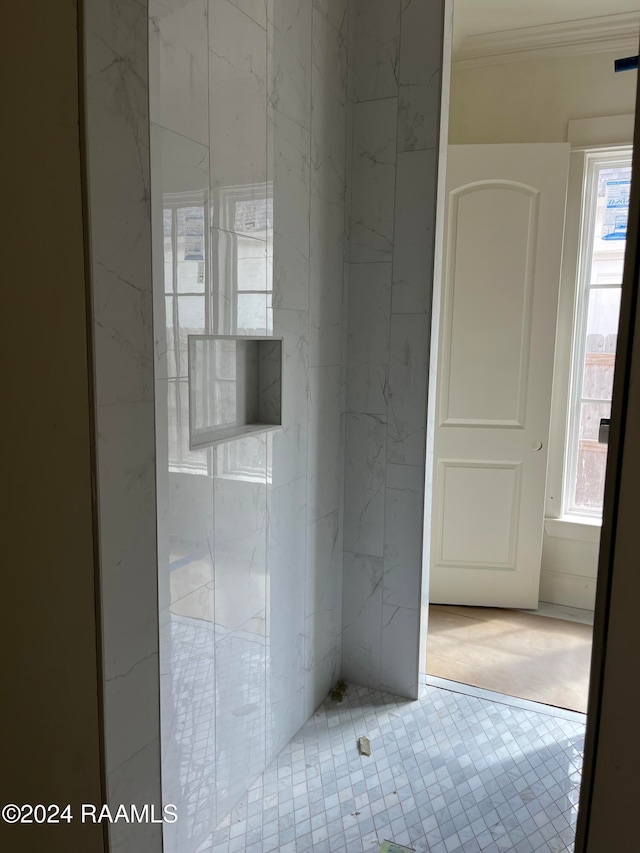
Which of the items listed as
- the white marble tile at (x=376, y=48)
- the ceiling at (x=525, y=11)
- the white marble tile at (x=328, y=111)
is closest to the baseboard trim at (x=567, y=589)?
the white marble tile at (x=328, y=111)

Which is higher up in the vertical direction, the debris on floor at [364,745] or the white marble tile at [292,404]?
the white marble tile at [292,404]

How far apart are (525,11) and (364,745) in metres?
3.04

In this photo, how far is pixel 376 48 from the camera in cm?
204

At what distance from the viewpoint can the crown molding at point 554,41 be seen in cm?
275

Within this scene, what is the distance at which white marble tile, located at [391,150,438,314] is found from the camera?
2.03 metres

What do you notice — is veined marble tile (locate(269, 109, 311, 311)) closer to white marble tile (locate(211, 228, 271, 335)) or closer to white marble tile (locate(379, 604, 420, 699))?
white marble tile (locate(211, 228, 271, 335))

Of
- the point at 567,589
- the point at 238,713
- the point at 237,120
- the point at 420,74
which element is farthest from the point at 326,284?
the point at 567,589

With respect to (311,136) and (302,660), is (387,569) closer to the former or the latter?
(302,660)

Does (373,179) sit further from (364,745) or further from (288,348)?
(364,745)

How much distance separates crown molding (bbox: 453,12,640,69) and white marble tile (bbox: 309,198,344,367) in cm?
154

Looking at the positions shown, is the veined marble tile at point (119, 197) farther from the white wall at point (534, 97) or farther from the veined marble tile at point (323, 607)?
the white wall at point (534, 97)

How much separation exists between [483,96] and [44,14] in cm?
292

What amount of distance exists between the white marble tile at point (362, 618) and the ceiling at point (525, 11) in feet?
7.82

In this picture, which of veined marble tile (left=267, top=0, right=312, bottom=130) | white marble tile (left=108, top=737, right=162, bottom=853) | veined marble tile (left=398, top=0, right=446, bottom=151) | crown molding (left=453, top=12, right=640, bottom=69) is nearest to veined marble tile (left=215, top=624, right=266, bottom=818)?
white marble tile (left=108, top=737, right=162, bottom=853)
